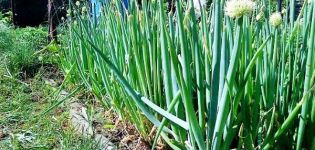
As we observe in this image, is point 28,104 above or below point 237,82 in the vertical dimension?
below

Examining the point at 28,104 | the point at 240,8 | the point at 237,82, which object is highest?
the point at 240,8

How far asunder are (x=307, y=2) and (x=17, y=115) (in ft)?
6.61

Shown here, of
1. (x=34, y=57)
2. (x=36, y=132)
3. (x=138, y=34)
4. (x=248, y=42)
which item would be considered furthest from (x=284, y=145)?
(x=34, y=57)

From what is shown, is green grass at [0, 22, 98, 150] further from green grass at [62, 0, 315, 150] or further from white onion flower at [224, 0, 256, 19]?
white onion flower at [224, 0, 256, 19]

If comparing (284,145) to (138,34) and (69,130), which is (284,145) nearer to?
(138,34)

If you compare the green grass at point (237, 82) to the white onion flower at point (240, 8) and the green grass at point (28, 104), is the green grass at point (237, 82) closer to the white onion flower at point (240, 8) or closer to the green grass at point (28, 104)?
the white onion flower at point (240, 8)

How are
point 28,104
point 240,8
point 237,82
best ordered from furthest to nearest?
point 28,104, point 237,82, point 240,8

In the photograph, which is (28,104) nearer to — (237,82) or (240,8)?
(237,82)

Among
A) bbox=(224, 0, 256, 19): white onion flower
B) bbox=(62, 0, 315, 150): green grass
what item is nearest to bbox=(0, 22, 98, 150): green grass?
bbox=(62, 0, 315, 150): green grass

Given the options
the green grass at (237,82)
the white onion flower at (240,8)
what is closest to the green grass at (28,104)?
the green grass at (237,82)

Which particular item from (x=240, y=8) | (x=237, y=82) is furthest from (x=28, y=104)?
(x=240, y=8)

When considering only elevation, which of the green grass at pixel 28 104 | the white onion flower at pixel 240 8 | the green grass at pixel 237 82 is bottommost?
the green grass at pixel 28 104

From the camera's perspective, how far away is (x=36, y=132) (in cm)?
260

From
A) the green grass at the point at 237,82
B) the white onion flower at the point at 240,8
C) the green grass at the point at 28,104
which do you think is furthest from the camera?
the green grass at the point at 28,104
